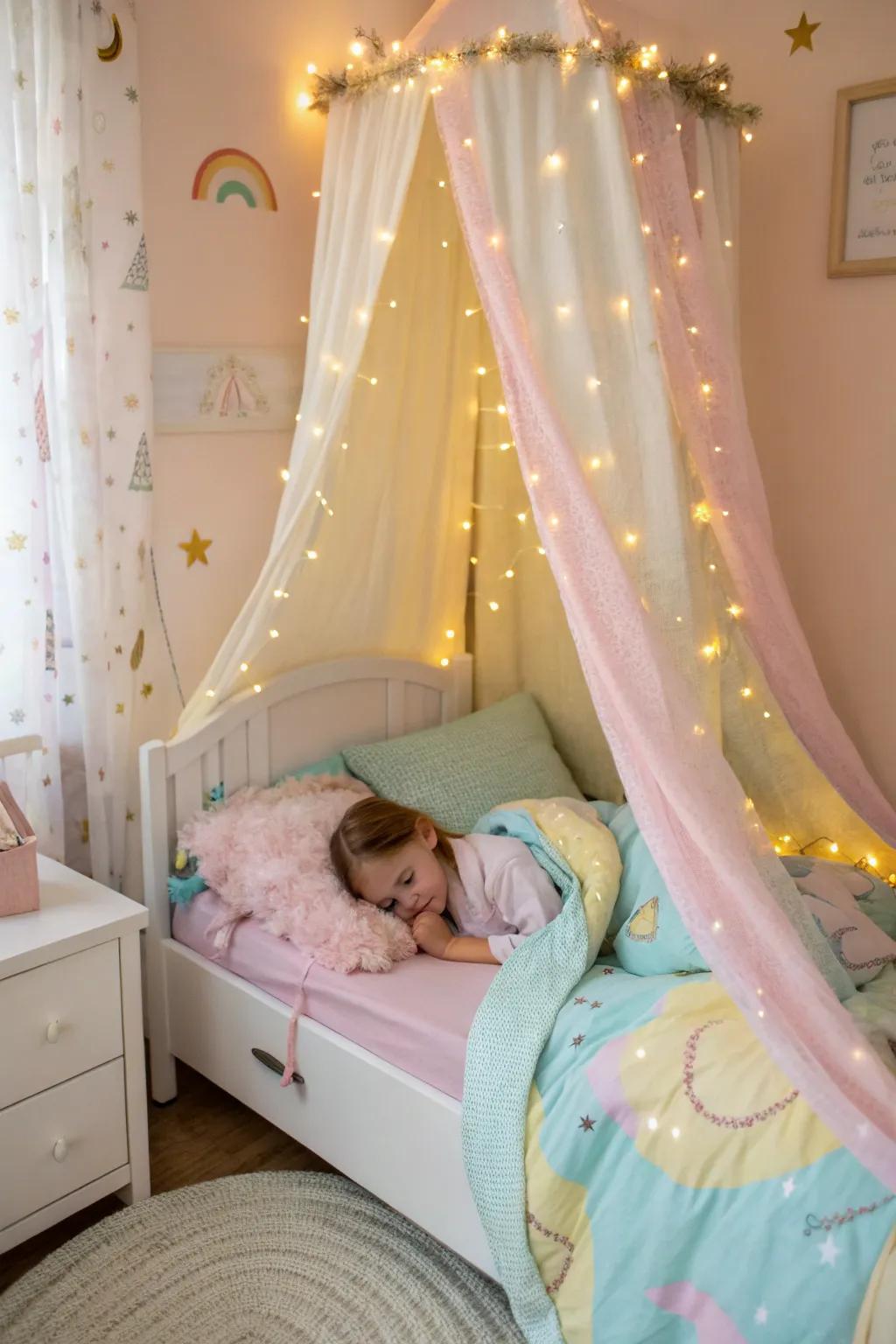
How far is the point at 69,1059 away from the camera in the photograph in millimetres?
2189

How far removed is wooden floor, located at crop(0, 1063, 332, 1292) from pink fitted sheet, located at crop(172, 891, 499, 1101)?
356 mm

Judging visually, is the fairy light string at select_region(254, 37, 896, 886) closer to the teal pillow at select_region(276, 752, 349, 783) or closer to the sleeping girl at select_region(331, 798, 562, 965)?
the teal pillow at select_region(276, 752, 349, 783)

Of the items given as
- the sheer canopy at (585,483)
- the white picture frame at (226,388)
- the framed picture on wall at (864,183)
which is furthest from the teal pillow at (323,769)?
the framed picture on wall at (864,183)

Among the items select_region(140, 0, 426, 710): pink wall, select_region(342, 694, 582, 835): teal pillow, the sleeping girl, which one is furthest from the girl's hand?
select_region(140, 0, 426, 710): pink wall

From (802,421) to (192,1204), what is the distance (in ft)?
7.73

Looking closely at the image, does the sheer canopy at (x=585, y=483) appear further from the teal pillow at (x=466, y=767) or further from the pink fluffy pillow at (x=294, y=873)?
the pink fluffy pillow at (x=294, y=873)

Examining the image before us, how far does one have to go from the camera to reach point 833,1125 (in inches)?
61.9

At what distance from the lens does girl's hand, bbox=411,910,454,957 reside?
93.7 inches

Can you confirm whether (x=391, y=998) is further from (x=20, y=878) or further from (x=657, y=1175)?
(x=20, y=878)

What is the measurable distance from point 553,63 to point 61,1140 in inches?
86.8

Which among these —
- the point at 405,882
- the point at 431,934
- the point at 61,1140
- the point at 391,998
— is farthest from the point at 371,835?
the point at 61,1140

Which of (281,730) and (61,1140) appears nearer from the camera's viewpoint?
(61,1140)

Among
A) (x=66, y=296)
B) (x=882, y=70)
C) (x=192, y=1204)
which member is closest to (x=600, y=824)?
(x=192, y=1204)

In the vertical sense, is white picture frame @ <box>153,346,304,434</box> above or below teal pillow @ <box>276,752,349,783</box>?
above
